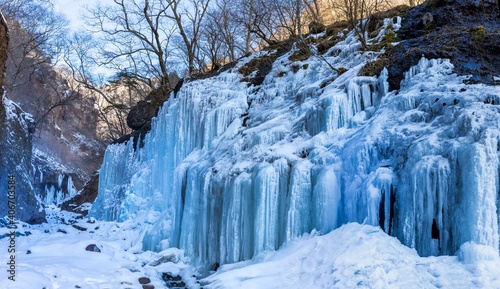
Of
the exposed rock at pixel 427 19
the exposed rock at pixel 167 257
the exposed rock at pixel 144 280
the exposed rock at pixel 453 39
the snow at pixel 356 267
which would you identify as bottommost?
the exposed rock at pixel 144 280

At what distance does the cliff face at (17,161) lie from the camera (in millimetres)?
11844

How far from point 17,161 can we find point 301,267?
10000 millimetres

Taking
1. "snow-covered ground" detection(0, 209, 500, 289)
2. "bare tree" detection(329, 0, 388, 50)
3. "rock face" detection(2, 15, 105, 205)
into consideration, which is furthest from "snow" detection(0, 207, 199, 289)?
"rock face" detection(2, 15, 105, 205)

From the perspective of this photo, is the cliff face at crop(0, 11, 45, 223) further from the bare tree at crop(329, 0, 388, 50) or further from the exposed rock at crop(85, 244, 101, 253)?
the bare tree at crop(329, 0, 388, 50)

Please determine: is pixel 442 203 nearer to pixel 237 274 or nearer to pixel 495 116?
pixel 495 116

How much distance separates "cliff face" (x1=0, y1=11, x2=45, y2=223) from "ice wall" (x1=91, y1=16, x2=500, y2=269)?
4.28 metres

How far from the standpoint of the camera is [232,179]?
7.84 metres

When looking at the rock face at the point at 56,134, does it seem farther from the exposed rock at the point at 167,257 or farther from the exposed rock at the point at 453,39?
the exposed rock at the point at 453,39

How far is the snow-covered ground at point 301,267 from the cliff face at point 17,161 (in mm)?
3804

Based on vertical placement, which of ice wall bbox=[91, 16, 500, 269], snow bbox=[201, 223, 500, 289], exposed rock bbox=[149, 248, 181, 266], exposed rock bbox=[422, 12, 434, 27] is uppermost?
exposed rock bbox=[422, 12, 434, 27]

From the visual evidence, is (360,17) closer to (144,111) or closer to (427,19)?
(427,19)

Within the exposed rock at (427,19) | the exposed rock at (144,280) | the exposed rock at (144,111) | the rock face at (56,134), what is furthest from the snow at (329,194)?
the rock face at (56,134)

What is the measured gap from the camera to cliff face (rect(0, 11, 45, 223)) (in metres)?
11.8

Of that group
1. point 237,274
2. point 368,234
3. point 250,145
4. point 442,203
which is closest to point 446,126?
point 442,203
